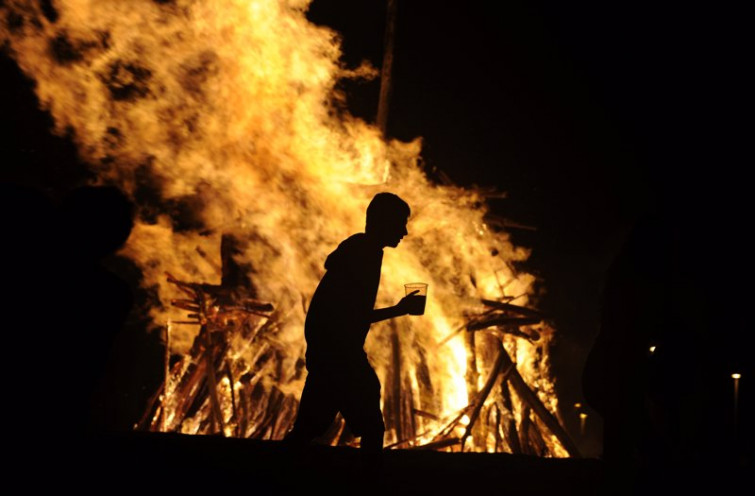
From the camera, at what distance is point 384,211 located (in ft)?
11.0

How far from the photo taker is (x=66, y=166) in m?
7.40

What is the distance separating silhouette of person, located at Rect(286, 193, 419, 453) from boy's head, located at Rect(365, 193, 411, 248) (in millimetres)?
11

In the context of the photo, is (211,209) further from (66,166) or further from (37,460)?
(37,460)

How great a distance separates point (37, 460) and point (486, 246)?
270 inches

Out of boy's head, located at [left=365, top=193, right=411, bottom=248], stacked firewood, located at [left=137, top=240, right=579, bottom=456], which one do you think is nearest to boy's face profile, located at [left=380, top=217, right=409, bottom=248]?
boy's head, located at [left=365, top=193, right=411, bottom=248]

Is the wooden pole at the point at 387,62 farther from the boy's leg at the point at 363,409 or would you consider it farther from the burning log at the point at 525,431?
the boy's leg at the point at 363,409

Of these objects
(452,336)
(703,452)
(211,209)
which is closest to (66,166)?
(211,209)

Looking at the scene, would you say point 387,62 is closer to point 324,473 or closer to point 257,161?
point 257,161

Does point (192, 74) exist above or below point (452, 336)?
above

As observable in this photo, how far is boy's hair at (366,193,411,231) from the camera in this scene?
3.36 metres

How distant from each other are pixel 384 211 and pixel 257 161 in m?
4.44

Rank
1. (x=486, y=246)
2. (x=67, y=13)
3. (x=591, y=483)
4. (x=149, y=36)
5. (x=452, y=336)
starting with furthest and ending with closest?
1. (x=486, y=246)
2. (x=452, y=336)
3. (x=149, y=36)
4. (x=67, y=13)
5. (x=591, y=483)

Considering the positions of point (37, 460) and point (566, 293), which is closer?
point (37, 460)

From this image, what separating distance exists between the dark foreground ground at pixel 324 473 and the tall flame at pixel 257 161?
282 centimetres
